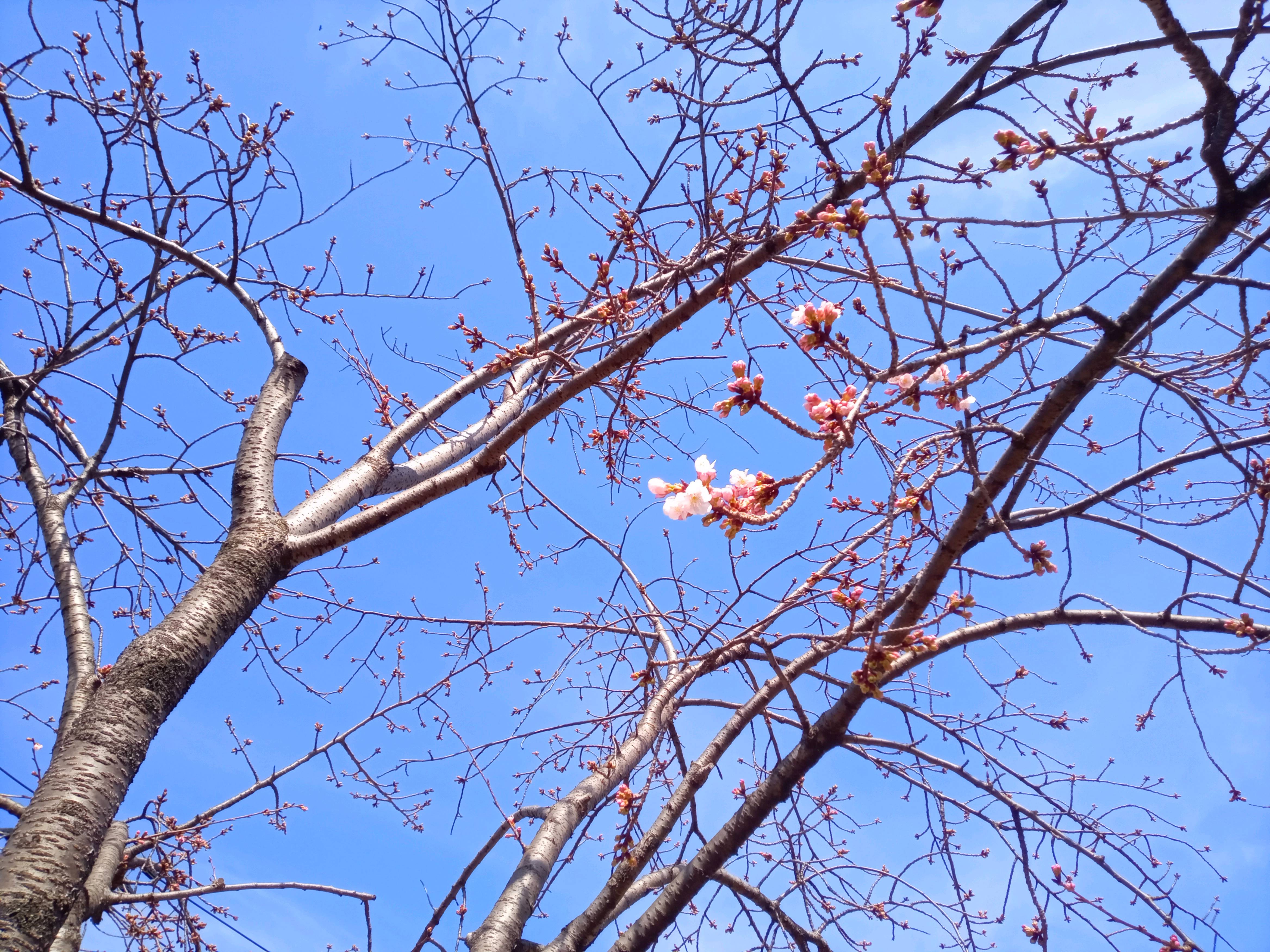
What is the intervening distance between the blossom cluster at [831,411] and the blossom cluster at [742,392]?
0.15 m

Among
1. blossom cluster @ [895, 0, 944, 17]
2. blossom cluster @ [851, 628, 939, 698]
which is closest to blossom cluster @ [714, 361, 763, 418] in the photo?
blossom cluster @ [851, 628, 939, 698]

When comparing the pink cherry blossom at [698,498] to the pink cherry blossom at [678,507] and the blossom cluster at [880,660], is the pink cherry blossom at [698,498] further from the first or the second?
the blossom cluster at [880,660]

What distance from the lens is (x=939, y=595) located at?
2.52 meters

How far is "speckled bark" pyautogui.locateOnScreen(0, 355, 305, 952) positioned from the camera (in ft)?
5.87

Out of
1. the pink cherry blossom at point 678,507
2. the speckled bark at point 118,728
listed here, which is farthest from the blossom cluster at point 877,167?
the speckled bark at point 118,728

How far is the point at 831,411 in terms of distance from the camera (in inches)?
60.7

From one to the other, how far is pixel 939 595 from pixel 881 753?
0.98 meters

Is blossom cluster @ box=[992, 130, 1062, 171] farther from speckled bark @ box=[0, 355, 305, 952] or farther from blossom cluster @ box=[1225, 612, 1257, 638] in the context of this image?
speckled bark @ box=[0, 355, 305, 952]

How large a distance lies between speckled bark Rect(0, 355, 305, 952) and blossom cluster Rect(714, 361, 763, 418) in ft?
6.12

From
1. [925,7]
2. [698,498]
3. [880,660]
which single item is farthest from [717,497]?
[925,7]

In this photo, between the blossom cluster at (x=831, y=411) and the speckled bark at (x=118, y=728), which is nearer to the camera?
the blossom cluster at (x=831, y=411)

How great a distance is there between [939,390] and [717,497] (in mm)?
691

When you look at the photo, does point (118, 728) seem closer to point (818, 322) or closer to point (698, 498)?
point (698, 498)

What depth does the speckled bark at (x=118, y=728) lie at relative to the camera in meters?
1.79
